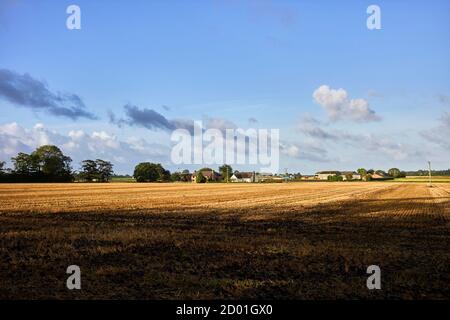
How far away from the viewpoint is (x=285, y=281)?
8.66m

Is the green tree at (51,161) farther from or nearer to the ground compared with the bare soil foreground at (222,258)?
farther from the ground

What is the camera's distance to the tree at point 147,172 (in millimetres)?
140350

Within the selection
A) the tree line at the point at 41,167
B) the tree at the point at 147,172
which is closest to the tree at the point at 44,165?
the tree line at the point at 41,167

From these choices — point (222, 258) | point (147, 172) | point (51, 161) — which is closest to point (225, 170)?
point (147, 172)

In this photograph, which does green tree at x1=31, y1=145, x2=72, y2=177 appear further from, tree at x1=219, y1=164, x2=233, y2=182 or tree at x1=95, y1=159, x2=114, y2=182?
tree at x1=219, y1=164, x2=233, y2=182

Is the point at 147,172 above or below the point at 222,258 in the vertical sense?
above

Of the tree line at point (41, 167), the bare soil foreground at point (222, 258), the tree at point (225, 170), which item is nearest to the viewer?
the bare soil foreground at point (222, 258)

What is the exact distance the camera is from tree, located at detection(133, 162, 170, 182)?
5526 inches

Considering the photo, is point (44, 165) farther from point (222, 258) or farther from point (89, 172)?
point (222, 258)

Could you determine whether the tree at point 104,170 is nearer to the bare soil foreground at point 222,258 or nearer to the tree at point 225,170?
the tree at point 225,170

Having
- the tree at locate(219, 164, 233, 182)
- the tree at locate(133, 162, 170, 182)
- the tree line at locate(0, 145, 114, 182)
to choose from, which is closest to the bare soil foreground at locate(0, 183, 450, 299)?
the tree line at locate(0, 145, 114, 182)

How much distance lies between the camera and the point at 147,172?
14200 cm
